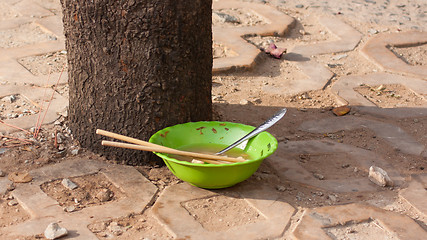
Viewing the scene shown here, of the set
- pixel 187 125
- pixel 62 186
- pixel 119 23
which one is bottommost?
pixel 62 186

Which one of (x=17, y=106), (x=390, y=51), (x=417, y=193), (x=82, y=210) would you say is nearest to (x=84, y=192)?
(x=82, y=210)

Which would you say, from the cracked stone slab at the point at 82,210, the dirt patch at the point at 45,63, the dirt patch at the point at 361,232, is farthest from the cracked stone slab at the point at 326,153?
the dirt patch at the point at 45,63

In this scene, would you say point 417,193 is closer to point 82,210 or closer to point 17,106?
point 82,210

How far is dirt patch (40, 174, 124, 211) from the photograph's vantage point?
2.69 metres

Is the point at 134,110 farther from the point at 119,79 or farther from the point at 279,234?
the point at 279,234

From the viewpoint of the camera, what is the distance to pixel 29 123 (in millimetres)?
3342

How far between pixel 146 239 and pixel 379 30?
132 inches

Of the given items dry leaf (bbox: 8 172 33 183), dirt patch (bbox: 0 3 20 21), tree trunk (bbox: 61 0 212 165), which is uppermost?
tree trunk (bbox: 61 0 212 165)

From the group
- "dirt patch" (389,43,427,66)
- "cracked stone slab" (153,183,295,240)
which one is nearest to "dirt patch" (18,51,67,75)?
"cracked stone slab" (153,183,295,240)

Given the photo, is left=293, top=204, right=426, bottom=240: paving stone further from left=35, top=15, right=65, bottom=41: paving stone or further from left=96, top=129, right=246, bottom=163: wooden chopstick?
left=35, top=15, right=65, bottom=41: paving stone

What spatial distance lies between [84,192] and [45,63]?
1.69 meters

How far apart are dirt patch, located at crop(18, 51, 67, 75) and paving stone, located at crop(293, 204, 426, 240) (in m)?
2.16

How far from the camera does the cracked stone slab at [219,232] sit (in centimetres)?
248

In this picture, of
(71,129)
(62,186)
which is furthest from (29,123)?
(62,186)
